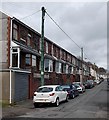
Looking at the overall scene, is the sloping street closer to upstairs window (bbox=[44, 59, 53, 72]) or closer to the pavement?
the pavement

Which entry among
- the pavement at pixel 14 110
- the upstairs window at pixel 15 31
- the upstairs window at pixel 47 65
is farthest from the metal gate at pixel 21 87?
the upstairs window at pixel 47 65

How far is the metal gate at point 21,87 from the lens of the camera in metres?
23.7

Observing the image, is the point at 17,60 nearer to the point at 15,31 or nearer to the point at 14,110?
the point at 15,31

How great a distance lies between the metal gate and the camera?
77.8 feet

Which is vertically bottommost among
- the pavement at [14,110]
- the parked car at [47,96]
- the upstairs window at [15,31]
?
the pavement at [14,110]

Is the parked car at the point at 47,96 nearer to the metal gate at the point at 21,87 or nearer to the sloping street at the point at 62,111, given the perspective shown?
the sloping street at the point at 62,111

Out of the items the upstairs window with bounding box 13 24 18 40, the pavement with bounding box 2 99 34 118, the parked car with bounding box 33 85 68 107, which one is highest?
the upstairs window with bounding box 13 24 18 40

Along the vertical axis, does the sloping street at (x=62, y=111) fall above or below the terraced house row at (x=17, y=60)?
below

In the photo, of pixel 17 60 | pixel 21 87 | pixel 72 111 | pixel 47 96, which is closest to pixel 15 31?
pixel 17 60

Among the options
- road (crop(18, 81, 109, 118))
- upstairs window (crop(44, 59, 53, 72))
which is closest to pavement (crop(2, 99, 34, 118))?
road (crop(18, 81, 109, 118))

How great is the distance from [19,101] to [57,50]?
22.3 meters

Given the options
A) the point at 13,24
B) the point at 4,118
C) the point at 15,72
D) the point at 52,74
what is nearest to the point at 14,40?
the point at 13,24

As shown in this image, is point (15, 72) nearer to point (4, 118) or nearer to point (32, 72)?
point (32, 72)

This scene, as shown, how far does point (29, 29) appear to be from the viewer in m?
29.3
